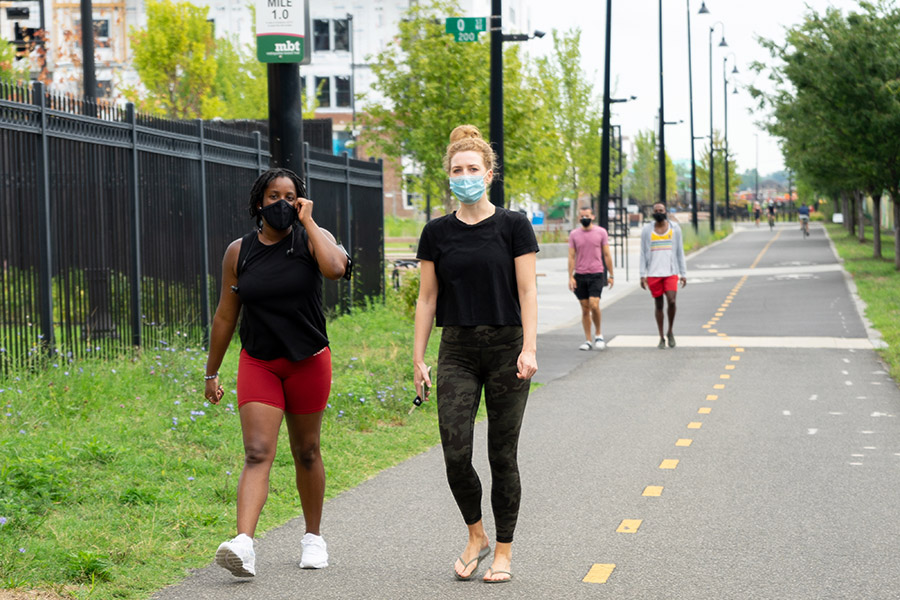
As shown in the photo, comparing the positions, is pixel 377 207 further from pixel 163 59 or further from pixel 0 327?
pixel 163 59


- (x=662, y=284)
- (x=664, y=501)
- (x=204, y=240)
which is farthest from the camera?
(x=662, y=284)

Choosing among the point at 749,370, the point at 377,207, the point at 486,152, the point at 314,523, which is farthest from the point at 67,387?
the point at 377,207

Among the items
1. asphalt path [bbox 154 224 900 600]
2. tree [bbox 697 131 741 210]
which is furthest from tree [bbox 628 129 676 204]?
asphalt path [bbox 154 224 900 600]

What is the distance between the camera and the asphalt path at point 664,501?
5.39m

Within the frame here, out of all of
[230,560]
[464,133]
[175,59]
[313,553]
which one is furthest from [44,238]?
[175,59]

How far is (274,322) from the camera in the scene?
5398mm

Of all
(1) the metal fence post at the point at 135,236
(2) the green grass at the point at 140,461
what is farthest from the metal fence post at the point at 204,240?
(1) the metal fence post at the point at 135,236

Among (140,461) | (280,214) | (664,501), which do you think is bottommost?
(664,501)

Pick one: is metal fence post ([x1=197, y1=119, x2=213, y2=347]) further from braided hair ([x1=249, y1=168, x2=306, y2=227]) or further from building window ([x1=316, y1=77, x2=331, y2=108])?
building window ([x1=316, y1=77, x2=331, y2=108])

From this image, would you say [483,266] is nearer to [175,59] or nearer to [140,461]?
[140,461]

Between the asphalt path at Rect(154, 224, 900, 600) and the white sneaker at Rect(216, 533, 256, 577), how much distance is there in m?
0.10

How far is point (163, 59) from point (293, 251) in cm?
3315

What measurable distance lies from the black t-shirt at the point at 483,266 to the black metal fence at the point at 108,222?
17.0 feet

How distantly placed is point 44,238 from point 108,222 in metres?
1.25
